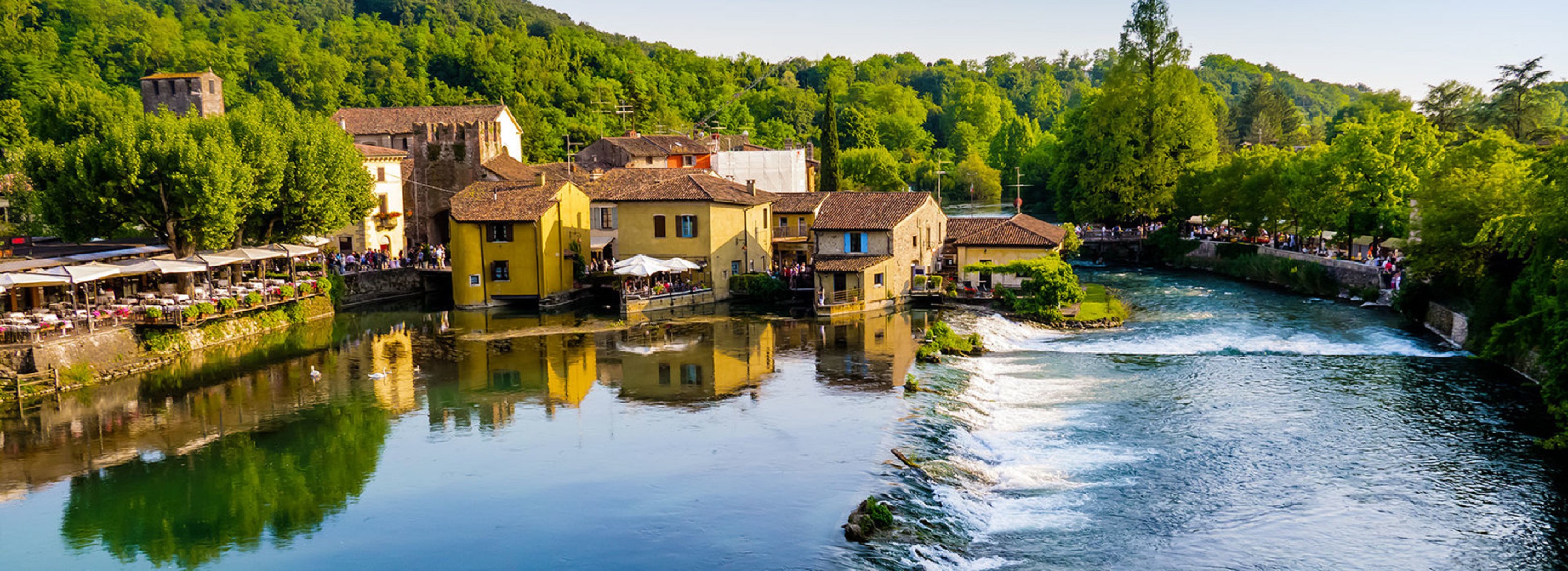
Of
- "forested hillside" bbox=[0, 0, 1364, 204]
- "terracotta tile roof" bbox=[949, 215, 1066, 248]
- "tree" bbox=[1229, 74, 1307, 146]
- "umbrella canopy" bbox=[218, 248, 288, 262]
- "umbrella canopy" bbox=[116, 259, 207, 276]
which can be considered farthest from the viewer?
"tree" bbox=[1229, 74, 1307, 146]

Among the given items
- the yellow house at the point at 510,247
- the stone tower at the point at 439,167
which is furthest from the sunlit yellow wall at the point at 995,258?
the stone tower at the point at 439,167

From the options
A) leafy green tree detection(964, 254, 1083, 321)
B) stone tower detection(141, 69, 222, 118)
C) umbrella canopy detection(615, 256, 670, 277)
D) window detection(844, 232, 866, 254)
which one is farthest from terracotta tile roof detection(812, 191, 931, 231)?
stone tower detection(141, 69, 222, 118)

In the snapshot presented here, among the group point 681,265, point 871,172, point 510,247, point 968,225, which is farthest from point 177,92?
point 871,172

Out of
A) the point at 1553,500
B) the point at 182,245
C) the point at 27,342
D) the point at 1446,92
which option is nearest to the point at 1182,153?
the point at 1446,92

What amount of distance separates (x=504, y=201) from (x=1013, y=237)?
22.9 meters

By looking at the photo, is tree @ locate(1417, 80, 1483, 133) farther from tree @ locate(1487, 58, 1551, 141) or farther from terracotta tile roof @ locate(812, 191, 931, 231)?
terracotta tile roof @ locate(812, 191, 931, 231)

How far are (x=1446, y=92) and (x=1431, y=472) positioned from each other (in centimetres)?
5878

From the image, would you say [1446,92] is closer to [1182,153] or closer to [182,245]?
[1182,153]

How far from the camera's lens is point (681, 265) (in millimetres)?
46688

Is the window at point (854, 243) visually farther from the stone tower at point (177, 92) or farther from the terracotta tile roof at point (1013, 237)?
the stone tower at point (177, 92)

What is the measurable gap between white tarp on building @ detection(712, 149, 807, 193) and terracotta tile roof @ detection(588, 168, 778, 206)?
1610 cm

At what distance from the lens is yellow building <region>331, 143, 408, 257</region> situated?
56344 millimetres

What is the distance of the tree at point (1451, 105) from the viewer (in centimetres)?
6819

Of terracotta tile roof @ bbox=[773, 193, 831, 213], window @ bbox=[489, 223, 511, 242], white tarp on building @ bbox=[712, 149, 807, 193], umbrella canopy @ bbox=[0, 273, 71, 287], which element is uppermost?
white tarp on building @ bbox=[712, 149, 807, 193]
